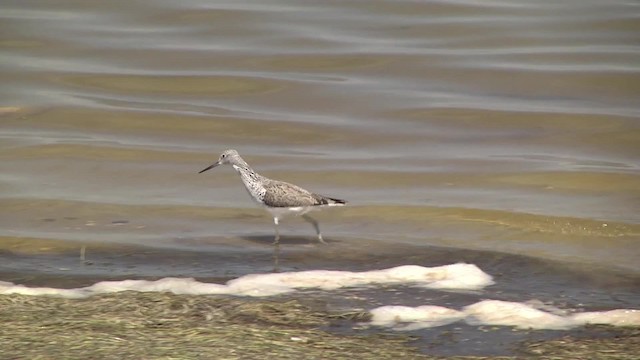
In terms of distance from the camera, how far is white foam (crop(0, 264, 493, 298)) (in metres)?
8.15

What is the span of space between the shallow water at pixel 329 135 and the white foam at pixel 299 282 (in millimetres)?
298

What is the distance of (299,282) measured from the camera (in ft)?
27.6

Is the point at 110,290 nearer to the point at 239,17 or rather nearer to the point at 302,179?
the point at 302,179

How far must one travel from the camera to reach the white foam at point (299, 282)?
815 cm

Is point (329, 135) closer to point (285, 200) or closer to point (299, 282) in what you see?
point (285, 200)

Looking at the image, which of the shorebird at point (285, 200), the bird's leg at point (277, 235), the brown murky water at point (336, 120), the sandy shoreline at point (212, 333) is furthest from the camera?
the brown murky water at point (336, 120)

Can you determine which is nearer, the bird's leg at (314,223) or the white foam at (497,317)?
the white foam at (497,317)

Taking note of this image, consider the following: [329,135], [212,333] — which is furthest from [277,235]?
[329,135]

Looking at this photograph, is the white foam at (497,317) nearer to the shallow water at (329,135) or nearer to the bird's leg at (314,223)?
the shallow water at (329,135)

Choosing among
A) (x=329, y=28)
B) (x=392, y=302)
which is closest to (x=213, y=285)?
(x=392, y=302)

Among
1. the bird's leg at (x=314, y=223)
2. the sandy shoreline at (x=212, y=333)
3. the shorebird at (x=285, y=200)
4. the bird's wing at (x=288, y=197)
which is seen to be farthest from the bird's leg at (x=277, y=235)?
the sandy shoreline at (x=212, y=333)

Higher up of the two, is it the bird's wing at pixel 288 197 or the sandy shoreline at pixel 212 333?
the bird's wing at pixel 288 197

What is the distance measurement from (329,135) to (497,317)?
6401 millimetres

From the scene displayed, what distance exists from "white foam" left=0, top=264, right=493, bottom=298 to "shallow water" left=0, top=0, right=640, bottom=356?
298 mm
